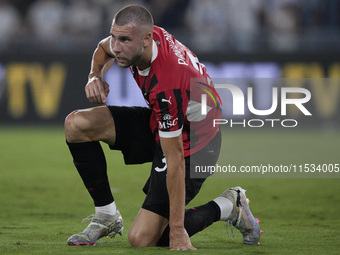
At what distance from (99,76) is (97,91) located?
368mm

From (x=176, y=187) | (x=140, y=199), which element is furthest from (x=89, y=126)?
(x=140, y=199)

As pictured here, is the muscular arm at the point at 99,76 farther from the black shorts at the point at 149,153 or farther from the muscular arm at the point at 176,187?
the muscular arm at the point at 176,187

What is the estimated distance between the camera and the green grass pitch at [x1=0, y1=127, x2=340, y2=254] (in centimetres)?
Answer: 463

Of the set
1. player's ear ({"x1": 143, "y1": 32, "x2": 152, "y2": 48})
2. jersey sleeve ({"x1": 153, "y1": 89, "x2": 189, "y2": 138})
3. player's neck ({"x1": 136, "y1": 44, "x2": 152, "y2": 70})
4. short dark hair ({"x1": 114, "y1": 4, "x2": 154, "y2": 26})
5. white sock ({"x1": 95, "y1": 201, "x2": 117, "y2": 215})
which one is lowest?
white sock ({"x1": 95, "y1": 201, "x2": 117, "y2": 215})

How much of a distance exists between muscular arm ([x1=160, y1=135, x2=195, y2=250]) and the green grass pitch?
135 millimetres

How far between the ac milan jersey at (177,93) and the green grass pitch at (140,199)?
0.78 meters

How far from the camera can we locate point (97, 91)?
15.2 ft

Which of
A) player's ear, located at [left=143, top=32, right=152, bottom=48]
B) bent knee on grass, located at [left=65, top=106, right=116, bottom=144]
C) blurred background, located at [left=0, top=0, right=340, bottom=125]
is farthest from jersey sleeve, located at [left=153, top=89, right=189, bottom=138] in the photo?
blurred background, located at [left=0, top=0, right=340, bottom=125]

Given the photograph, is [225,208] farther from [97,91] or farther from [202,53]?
[202,53]

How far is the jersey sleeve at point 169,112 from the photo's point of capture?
425 cm

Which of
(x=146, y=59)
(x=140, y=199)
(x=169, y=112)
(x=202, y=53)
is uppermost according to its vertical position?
(x=146, y=59)

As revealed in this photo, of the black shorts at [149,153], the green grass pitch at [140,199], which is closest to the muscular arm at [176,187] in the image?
the green grass pitch at [140,199]

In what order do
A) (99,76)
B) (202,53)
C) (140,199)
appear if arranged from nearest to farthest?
(99,76), (140,199), (202,53)

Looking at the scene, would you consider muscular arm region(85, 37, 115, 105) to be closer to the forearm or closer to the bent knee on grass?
the bent knee on grass
